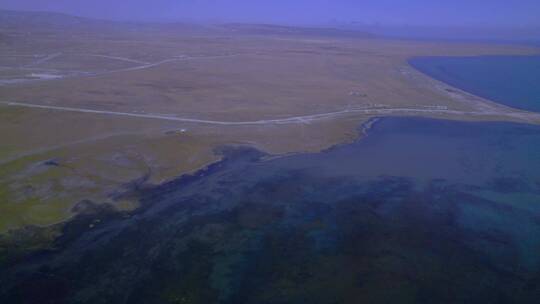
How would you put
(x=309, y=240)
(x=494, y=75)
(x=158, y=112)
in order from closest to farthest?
(x=309, y=240)
(x=158, y=112)
(x=494, y=75)

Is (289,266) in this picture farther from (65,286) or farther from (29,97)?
(29,97)

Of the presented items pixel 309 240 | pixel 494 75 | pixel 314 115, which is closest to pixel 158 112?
→ pixel 314 115

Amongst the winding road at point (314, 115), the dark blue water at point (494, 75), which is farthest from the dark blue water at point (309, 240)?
the dark blue water at point (494, 75)

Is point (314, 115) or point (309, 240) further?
point (314, 115)

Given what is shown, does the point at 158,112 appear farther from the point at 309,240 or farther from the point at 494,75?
the point at 494,75

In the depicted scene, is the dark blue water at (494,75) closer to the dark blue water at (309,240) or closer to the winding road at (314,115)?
the winding road at (314,115)

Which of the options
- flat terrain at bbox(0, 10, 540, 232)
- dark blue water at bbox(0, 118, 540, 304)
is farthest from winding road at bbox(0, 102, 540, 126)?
dark blue water at bbox(0, 118, 540, 304)
